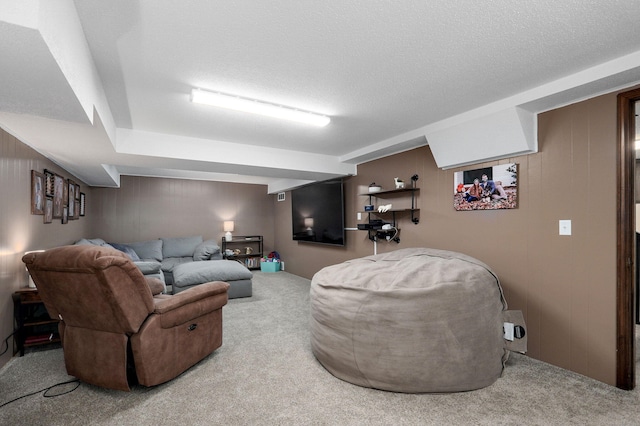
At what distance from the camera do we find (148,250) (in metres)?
6.16

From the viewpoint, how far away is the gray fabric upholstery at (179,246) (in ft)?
21.3

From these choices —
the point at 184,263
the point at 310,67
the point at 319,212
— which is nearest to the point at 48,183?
the point at 184,263

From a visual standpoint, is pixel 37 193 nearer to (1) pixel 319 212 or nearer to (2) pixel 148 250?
(2) pixel 148 250

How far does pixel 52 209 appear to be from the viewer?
3703 mm

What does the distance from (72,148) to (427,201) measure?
3.94 meters

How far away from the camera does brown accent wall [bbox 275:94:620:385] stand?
2.33 meters

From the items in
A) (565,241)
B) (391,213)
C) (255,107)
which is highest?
(255,107)

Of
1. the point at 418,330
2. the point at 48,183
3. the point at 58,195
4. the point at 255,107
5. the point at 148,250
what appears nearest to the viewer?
the point at 418,330

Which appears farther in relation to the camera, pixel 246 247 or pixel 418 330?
pixel 246 247

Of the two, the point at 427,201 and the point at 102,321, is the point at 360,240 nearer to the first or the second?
the point at 427,201

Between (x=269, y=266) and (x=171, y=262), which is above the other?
(x=171, y=262)

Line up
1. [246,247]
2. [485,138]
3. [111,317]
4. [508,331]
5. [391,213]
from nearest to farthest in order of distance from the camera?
1. [111,317]
2. [508,331]
3. [485,138]
4. [391,213]
5. [246,247]

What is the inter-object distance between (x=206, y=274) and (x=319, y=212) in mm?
2296

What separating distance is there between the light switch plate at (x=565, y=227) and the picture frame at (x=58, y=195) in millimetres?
5407
